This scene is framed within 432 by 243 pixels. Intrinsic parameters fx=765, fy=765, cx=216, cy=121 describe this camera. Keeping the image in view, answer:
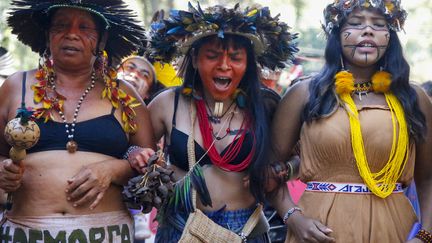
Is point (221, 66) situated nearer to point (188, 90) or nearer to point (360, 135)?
point (188, 90)

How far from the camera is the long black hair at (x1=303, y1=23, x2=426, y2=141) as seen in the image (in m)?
4.92

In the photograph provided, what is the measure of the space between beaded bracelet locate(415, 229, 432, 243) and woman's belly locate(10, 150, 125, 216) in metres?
2.05

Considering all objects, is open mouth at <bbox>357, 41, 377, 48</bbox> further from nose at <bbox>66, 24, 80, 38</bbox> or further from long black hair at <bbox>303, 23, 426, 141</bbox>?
nose at <bbox>66, 24, 80, 38</bbox>

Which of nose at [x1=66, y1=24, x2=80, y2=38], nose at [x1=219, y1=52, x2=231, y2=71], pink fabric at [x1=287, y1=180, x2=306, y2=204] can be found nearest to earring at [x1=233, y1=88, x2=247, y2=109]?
nose at [x1=219, y1=52, x2=231, y2=71]

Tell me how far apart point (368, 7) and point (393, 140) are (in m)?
0.90

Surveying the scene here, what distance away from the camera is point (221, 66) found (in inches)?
203

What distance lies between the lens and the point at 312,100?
16.4 feet

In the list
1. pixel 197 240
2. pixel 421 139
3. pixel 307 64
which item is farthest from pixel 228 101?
pixel 307 64

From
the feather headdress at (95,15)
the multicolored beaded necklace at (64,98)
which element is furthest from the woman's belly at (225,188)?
the feather headdress at (95,15)

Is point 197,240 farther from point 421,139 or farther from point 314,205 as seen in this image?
point 421,139

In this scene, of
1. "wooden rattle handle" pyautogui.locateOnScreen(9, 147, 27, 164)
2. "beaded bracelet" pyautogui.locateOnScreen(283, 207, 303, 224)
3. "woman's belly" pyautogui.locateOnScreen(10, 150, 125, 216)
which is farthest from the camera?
"beaded bracelet" pyautogui.locateOnScreen(283, 207, 303, 224)

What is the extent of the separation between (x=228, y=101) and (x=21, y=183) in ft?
5.06

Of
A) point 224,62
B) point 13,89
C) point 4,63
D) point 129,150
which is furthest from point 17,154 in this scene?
point 4,63

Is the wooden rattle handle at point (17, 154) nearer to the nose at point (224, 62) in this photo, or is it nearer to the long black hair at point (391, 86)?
the nose at point (224, 62)
